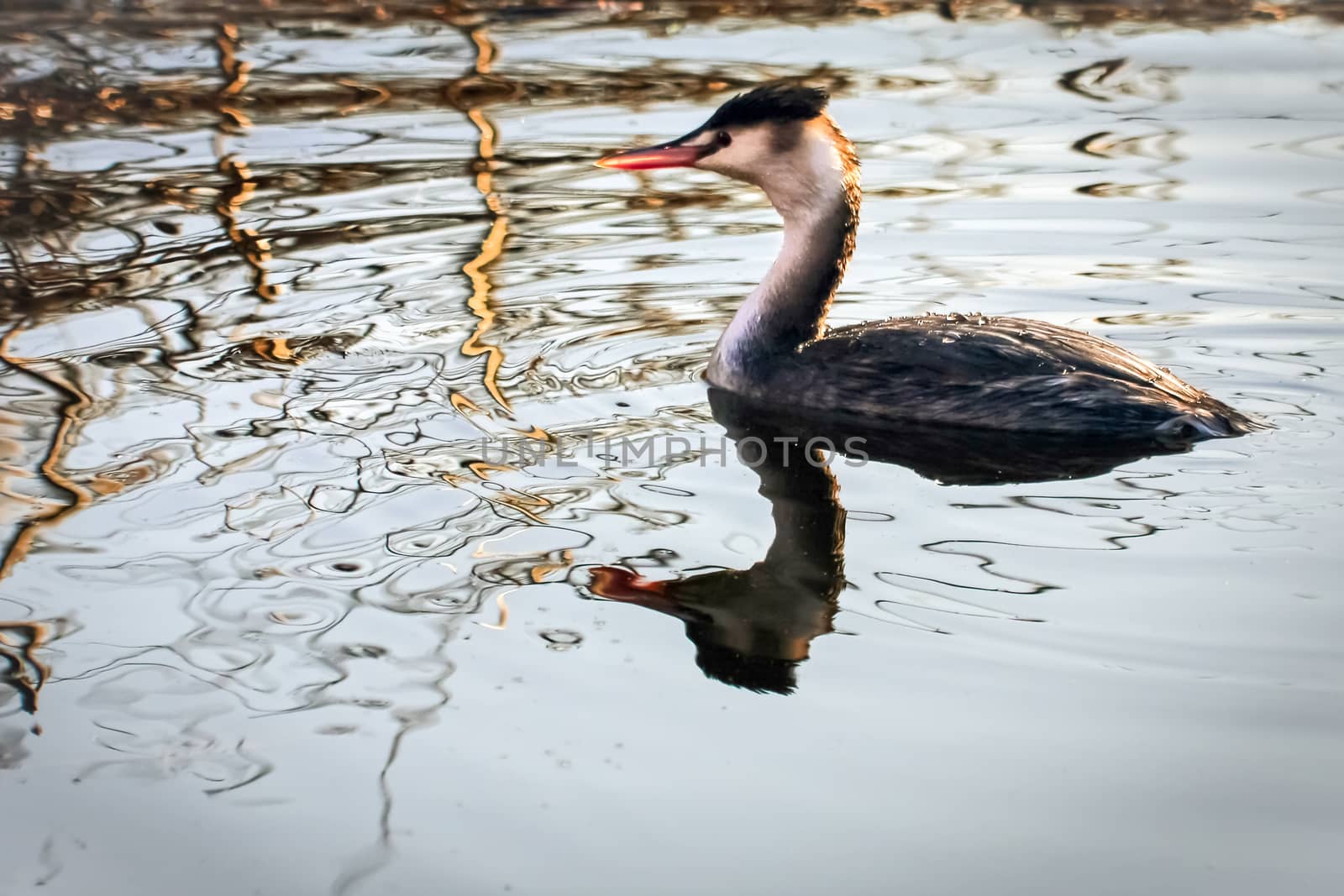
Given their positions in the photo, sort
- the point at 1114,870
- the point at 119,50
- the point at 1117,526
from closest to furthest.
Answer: the point at 1114,870 → the point at 1117,526 → the point at 119,50

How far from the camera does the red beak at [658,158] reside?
5.68m

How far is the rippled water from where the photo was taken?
10.5 ft

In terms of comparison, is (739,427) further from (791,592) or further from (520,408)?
(791,592)

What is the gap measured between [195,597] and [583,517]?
1127 millimetres

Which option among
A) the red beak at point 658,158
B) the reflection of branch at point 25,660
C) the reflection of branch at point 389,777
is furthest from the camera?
the red beak at point 658,158

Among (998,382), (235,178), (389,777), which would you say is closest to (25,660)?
(389,777)

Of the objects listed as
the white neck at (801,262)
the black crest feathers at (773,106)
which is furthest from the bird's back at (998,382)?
the black crest feathers at (773,106)

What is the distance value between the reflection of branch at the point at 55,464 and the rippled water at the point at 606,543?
0.02 metres

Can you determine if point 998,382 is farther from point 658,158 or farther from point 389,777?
point 389,777

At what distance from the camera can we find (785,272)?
19.4ft

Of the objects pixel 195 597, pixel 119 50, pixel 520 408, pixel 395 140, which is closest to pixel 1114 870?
pixel 195 597

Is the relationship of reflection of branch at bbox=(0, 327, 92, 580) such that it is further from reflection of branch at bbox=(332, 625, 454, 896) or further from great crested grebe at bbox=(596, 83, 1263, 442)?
great crested grebe at bbox=(596, 83, 1263, 442)

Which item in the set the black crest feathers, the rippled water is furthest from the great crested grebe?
the rippled water

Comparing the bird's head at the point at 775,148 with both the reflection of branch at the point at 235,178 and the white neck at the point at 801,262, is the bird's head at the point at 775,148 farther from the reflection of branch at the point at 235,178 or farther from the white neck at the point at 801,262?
the reflection of branch at the point at 235,178
